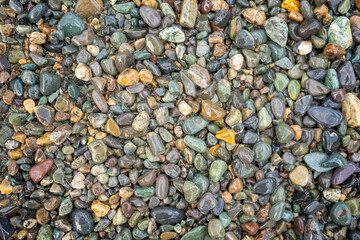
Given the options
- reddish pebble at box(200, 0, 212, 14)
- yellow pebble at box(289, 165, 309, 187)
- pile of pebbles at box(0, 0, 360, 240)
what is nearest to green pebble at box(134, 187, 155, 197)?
pile of pebbles at box(0, 0, 360, 240)

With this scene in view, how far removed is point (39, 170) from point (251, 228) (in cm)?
108

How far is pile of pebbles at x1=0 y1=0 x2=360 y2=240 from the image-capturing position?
4.54 feet

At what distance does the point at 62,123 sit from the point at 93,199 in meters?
0.41

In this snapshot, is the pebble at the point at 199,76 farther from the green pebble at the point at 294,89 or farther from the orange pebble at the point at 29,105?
the orange pebble at the point at 29,105

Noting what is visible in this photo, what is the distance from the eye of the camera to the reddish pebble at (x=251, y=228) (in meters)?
1.38

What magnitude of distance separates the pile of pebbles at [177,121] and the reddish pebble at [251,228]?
0.01m

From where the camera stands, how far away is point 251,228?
4.51 feet

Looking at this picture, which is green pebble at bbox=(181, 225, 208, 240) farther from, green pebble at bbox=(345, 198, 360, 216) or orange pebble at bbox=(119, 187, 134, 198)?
green pebble at bbox=(345, 198, 360, 216)

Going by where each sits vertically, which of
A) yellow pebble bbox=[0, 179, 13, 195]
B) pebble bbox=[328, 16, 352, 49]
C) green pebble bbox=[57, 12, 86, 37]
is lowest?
yellow pebble bbox=[0, 179, 13, 195]

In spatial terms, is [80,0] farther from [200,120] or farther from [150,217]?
[150,217]

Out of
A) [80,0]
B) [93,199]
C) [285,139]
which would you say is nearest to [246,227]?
[285,139]

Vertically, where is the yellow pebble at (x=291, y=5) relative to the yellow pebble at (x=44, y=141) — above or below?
above

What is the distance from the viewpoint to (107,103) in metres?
1.43

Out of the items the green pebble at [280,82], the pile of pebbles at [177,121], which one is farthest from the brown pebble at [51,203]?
the green pebble at [280,82]
